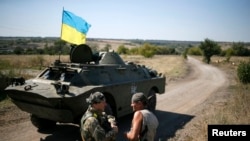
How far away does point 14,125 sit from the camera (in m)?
8.31

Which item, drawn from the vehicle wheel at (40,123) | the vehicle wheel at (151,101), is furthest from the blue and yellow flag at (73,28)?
the vehicle wheel at (151,101)

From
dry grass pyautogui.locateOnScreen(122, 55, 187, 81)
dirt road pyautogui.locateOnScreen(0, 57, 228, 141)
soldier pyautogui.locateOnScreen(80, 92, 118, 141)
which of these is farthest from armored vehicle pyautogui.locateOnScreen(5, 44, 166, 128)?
dry grass pyautogui.locateOnScreen(122, 55, 187, 81)

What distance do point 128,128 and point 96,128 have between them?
16.8 ft

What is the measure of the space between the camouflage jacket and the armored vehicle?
281 centimetres

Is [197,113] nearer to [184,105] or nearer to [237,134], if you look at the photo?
[184,105]

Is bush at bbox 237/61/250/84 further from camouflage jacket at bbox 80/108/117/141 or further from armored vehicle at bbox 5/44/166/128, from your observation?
camouflage jacket at bbox 80/108/117/141

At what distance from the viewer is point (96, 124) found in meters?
3.45

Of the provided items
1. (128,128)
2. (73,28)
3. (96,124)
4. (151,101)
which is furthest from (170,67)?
(96,124)

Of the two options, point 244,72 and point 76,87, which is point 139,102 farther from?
point 244,72

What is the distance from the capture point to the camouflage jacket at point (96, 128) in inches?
134

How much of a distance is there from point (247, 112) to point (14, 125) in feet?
24.6

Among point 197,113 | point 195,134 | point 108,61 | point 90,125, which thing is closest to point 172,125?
point 195,134

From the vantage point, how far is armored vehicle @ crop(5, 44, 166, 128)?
6.48m

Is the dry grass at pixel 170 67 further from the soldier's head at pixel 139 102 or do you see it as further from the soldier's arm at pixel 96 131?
the soldier's arm at pixel 96 131
